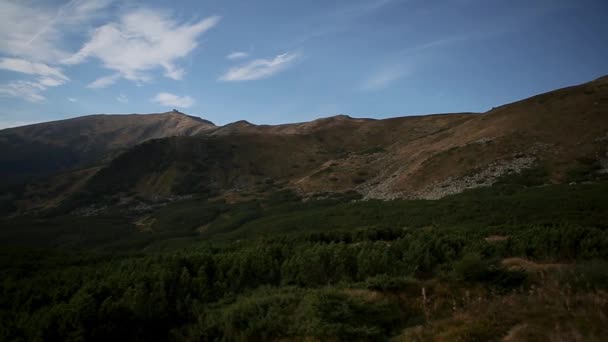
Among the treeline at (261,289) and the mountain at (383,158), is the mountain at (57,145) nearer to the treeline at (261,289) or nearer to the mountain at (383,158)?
the mountain at (383,158)

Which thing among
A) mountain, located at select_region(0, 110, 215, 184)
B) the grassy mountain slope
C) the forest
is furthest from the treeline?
mountain, located at select_region(0, 110, 215, 184)

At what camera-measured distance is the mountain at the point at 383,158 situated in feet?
146

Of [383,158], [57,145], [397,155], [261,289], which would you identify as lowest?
[261,289]

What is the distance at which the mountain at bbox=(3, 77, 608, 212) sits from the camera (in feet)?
146

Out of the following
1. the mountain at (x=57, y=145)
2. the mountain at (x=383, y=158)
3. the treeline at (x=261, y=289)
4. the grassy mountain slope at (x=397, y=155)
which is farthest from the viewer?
the mountain at (x=57, y=145)

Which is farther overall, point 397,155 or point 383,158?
point 383,158

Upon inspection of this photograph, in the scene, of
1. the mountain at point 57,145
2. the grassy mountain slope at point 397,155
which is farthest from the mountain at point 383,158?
the mountain at point 57,145

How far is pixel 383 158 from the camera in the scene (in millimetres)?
73000

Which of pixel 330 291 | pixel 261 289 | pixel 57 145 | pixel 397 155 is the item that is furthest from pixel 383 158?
pixel 57 145

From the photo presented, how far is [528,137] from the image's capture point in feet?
165

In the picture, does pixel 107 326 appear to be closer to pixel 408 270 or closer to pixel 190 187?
pixel 408 270

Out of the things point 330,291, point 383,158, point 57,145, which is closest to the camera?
point 330,291

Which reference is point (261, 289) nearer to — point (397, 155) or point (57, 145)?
point (397, 155)

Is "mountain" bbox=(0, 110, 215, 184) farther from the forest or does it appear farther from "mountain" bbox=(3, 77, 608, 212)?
the forest
